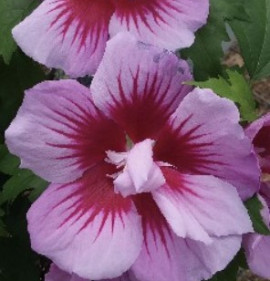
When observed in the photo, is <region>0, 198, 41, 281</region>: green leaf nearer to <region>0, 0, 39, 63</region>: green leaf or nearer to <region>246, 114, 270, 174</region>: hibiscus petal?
<region>0, 0, 39, 63</region>: green leaf

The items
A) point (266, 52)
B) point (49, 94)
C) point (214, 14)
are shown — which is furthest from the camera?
point (266, 52)

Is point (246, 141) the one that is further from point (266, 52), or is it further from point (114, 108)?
point (266, 52)

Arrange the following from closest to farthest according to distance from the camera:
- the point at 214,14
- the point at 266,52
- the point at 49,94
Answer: the point at 49,94 → the point at 214,14 → the point at 266,52

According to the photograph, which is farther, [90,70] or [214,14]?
[214,14]

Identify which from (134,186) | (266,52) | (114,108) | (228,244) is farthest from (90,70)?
(266,52)

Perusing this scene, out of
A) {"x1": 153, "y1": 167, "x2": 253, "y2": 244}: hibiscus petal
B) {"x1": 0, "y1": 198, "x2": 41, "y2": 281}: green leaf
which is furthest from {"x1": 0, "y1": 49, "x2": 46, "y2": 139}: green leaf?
{"x1": 153, "y1": 167, "x2": 253, "y2": 244}: hibiscus petal

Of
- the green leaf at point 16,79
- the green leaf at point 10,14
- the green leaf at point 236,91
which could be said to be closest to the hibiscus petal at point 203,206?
the green leaf at point 236,91
